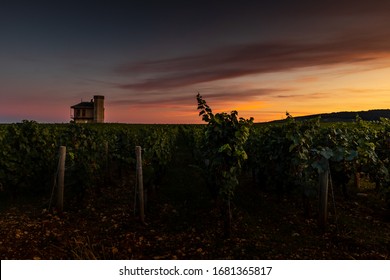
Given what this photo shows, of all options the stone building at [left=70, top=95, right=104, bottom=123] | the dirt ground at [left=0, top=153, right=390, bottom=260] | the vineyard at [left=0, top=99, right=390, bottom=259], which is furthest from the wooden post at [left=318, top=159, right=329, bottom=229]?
the stone building at [left=70, top=95, right=104, bottom=123]

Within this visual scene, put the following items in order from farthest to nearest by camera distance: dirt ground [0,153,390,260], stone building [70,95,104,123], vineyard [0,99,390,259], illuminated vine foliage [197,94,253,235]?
1. stone building [70,95,104,123]
2. illuminated vine foliage [197,94,253,235]
3. vineyard [0,99,390,259]
4. dirt ground [0,153,390,260]

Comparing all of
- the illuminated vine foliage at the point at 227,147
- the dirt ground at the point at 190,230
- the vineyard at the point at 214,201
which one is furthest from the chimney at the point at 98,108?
the illuminated vine foliage at the point at 227,147

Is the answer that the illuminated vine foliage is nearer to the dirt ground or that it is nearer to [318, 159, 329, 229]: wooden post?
the dirt ground

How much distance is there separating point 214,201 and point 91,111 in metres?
83.2

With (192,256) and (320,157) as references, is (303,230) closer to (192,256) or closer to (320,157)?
(320,157)

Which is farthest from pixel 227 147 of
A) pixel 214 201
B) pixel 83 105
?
pixel 83 105

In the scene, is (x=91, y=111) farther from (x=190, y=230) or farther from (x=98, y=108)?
(x=190, y=230)

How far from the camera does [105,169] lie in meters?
13.9

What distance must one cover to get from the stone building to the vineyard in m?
77.4

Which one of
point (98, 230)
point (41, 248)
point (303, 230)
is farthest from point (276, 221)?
point (41, 248)

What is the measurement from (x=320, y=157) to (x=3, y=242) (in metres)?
7.19

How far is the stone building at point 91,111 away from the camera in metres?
86.3

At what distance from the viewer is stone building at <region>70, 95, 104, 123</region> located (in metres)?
86.3

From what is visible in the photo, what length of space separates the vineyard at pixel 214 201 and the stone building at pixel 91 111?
77409 millimetres
